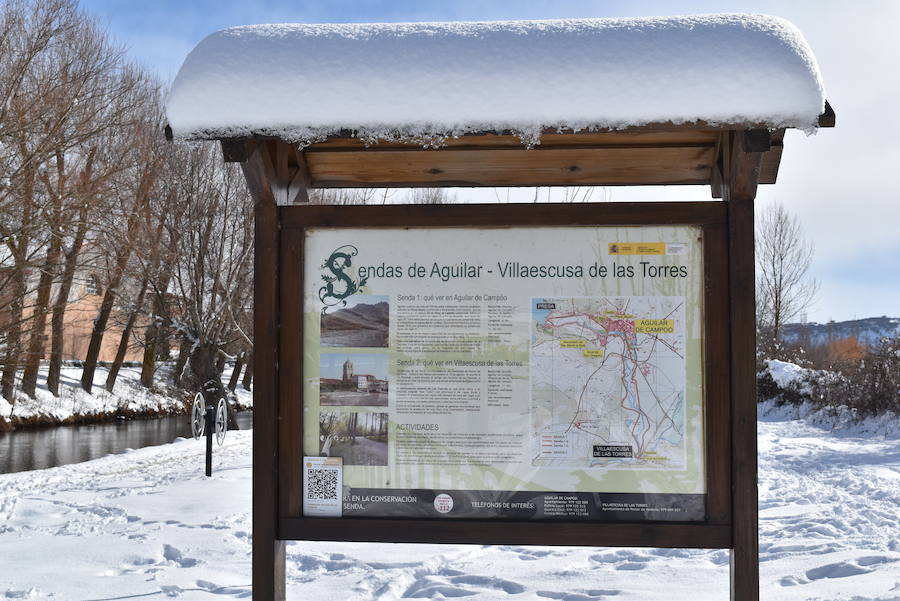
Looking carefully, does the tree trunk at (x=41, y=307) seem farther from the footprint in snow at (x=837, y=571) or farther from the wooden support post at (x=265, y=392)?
the footprint in snow at (x=837, y=571)

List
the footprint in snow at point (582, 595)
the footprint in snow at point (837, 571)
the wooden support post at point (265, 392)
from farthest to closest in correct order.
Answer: the footprint in snow at point (837, 571)
the footprint in snow at point (582, 595)
the wooden support post at point (265, 392)

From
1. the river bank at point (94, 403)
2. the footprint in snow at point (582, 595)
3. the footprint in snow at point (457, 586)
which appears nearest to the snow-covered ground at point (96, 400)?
the river bank at point (94, 403)

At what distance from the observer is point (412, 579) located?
4.41 m

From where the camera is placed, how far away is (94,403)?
77.9ft

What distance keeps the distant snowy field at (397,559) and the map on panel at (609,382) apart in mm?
1400

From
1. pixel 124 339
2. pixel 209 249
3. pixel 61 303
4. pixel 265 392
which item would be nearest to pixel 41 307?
pixel 61 303

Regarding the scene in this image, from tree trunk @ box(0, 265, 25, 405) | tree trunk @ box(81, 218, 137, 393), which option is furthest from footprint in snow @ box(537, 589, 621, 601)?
tree trunk @ box(81, 218, 137, 393)

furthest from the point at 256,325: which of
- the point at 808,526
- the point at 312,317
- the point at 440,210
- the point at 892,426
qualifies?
the point at 892,426

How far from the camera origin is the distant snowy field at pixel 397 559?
417 cm

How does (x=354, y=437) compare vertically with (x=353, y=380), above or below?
below

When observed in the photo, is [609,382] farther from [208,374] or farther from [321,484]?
[208,374]

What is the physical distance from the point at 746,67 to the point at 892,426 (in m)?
11.4

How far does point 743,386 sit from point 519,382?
88 cm

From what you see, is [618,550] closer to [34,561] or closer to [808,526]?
[808,526]
